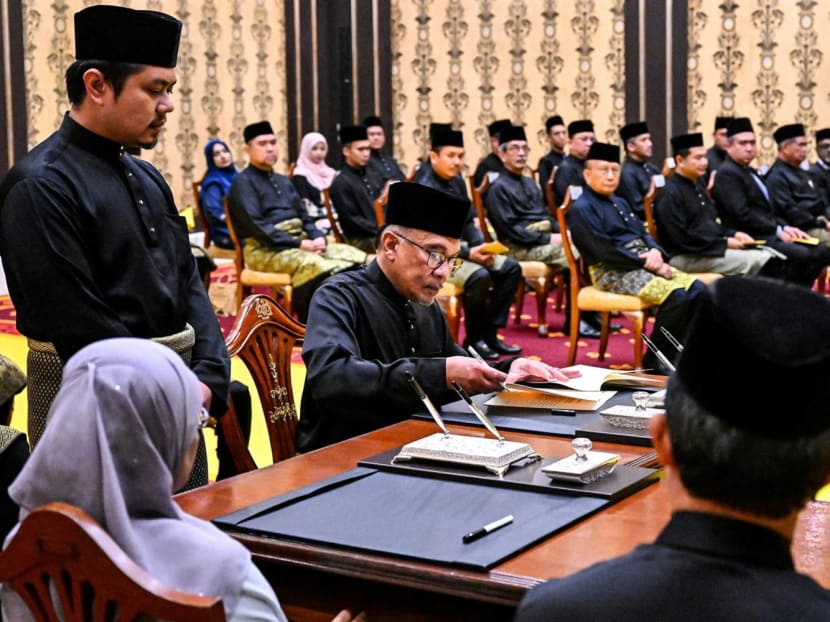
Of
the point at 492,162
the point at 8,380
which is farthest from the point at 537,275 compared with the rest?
the point at 8,380

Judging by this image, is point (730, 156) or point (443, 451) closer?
point (443, 451)

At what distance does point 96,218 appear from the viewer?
273 cm

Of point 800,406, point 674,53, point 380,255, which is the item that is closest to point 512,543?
point 800,406

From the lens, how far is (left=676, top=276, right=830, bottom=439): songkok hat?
3.52 ft

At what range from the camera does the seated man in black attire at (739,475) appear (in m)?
1.07

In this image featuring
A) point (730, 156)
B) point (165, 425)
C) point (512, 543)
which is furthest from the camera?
point (730, 156)

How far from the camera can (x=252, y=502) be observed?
6.96 feet

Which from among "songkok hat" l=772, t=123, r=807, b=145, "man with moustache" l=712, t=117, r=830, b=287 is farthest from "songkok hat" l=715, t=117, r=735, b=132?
"man with moustache" l=712, t=117, r=830, b=287

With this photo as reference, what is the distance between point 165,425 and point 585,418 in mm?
1511

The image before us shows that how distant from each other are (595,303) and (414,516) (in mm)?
4967

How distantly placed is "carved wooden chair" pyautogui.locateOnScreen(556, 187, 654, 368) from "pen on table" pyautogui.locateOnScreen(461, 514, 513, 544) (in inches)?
189

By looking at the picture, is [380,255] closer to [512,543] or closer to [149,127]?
[149,127]

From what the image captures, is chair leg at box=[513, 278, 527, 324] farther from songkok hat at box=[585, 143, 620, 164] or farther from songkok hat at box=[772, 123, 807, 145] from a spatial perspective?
songkok hat at box=[772, 123, 807, 145]

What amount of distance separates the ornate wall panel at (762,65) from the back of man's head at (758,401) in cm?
1106
